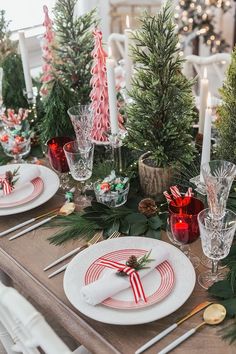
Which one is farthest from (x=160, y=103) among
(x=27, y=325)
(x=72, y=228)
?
(x=27, y=325)

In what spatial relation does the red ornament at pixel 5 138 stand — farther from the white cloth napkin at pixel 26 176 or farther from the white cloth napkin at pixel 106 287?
the white cloth napkin at pixel 106 287

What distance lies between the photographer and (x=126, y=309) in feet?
3.01

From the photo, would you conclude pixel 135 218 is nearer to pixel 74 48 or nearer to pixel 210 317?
pixel 210 317

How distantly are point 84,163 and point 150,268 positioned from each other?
399 mm

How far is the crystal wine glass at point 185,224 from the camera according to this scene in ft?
3.33

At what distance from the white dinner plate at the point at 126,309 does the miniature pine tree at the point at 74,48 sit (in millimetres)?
668

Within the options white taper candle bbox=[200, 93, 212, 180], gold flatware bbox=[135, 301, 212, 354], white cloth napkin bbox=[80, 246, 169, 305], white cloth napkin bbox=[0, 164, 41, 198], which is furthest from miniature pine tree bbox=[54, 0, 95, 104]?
gold flatware bbox=[135, 301, 212, 354]

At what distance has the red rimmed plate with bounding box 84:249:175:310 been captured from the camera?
93 centimetres

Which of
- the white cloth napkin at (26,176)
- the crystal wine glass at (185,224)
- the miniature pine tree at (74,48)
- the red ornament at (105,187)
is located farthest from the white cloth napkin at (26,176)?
the crystal wine glass at (185,224)

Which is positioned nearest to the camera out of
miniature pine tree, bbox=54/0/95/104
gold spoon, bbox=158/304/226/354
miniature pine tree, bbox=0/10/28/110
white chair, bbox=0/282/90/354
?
white chair, bbox=0/282/90/354

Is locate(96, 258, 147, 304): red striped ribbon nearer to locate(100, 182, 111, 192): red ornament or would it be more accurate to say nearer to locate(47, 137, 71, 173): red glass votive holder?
locate(100, 182, 111, 192): red ornament

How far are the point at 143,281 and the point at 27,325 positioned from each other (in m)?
0.29

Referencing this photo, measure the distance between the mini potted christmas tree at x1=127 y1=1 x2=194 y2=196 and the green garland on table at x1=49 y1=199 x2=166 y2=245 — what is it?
0.12 metres

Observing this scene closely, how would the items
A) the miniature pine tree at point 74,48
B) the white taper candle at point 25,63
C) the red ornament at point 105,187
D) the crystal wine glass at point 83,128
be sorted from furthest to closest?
the white taper candle at point 25,63 < the miniature pine tree at point 74,48 < the crystal wine glass at point 83,128 < the red ornament at point 105,187
